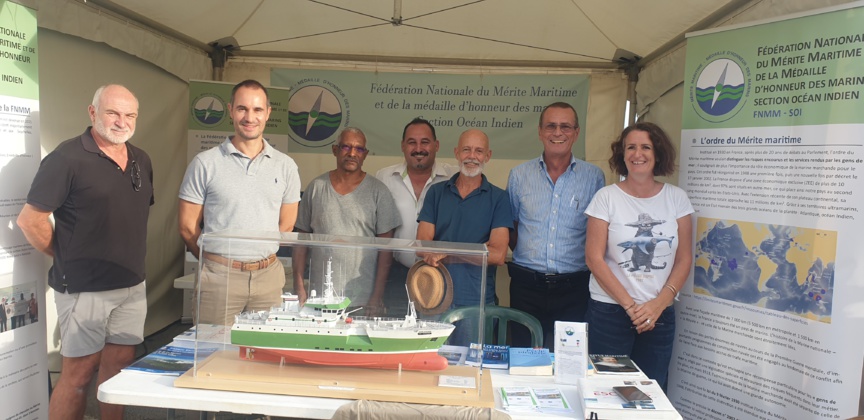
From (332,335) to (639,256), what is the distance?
5.89 ft

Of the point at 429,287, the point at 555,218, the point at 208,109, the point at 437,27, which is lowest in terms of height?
the point at 429,287

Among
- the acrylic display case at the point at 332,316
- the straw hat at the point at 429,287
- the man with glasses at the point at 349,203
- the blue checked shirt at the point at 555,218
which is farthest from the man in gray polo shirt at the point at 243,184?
the blue checked shirt at the point at 555,218

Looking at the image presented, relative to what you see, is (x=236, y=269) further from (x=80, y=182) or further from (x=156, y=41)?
(x=156, y=41)

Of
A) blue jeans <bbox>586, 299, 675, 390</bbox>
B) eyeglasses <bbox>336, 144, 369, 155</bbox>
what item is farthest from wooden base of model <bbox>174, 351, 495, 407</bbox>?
eyeglasses <bbox>336, 144, 369, 155</bbox>

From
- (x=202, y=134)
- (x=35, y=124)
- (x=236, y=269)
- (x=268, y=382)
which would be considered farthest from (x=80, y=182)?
(x=202, y=134)

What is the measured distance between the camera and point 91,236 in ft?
10.4

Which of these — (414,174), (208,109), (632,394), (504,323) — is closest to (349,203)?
(414,174)

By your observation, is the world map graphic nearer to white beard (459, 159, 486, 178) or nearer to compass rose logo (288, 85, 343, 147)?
white beard (459, 159, 486, 178)

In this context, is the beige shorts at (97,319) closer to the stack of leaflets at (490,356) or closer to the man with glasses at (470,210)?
the man with glasses at (470,210)

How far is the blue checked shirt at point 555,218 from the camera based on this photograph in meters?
3.63

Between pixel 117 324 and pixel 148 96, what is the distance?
3116 mm

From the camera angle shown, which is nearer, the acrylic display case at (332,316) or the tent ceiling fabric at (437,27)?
the acrylic display case at (332,316)

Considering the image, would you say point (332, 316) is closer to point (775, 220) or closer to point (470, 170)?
point (470, 170)

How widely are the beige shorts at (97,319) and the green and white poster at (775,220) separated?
328 centimetres
